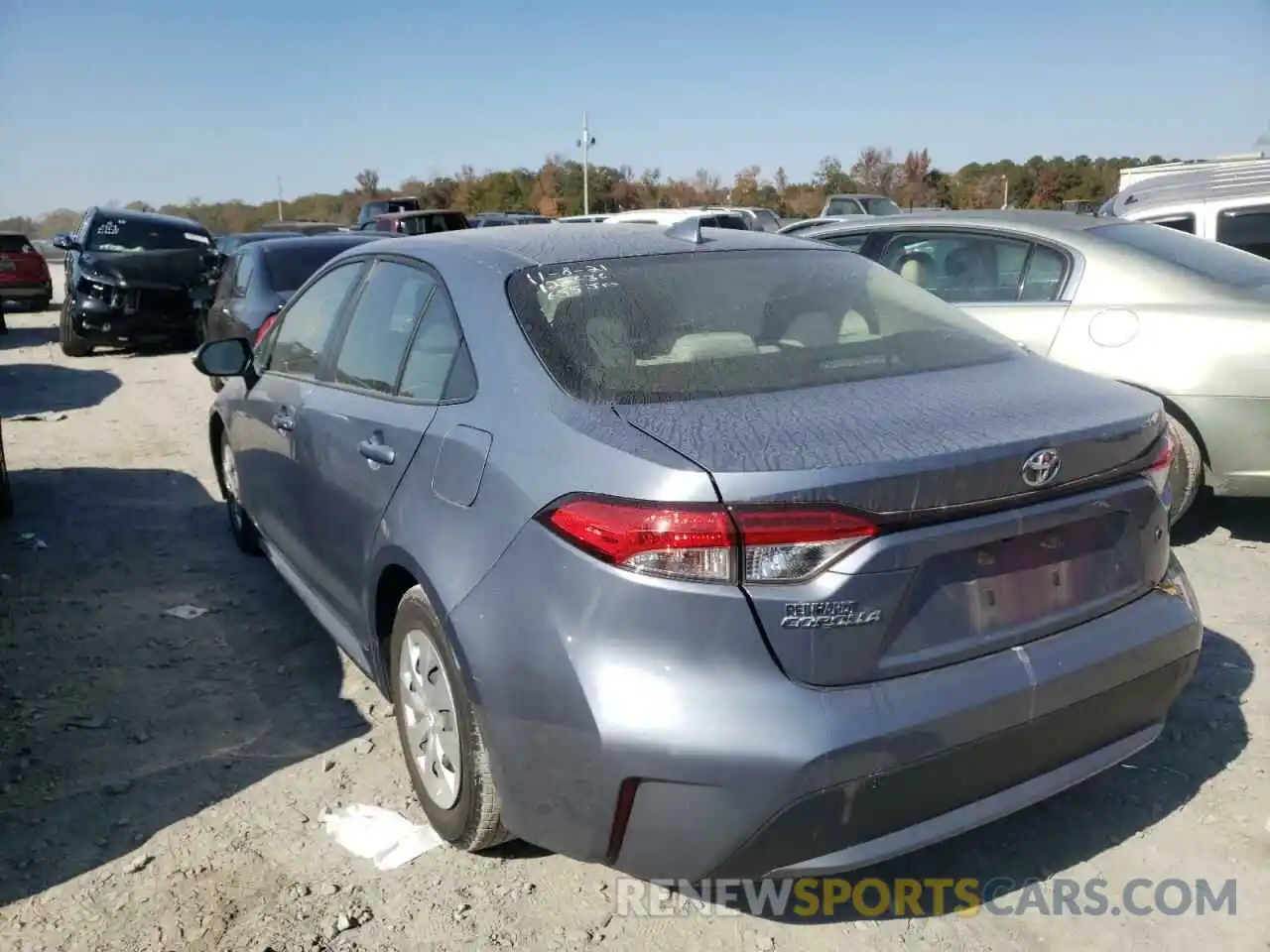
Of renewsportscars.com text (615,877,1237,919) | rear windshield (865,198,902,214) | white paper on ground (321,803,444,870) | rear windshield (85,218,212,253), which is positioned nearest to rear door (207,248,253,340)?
rear windshield (85,218,212,253)

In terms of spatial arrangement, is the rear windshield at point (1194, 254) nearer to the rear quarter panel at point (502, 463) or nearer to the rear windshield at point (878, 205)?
the rear quarter panel at point (502, 463)

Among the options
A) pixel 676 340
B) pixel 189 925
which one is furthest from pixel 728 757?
pixel 189 925

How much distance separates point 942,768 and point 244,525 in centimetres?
400

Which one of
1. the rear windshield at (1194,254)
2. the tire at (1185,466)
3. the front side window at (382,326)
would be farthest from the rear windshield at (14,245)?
the tire at (1185,466)

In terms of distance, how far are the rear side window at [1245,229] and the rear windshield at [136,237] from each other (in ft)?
37.1

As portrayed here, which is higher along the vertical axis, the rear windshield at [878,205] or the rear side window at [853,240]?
the rear windshield at [878,205]

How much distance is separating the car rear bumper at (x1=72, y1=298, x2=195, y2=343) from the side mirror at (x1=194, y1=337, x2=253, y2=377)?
927cm

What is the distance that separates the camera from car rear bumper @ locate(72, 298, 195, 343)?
1283 cm

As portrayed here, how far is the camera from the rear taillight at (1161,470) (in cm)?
255

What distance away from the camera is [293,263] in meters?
8.95

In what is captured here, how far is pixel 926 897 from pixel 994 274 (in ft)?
12.7

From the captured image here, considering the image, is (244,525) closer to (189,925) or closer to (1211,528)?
(189,925)

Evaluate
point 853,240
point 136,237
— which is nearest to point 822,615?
point 853,240

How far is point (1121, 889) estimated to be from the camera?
8.85 feet
